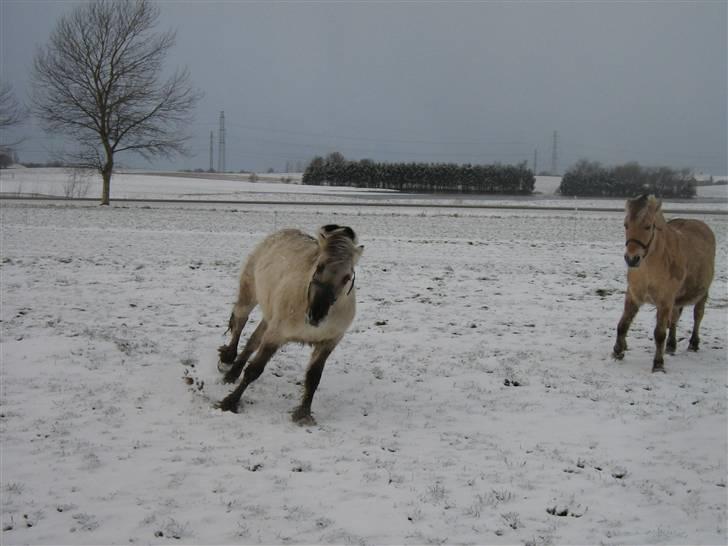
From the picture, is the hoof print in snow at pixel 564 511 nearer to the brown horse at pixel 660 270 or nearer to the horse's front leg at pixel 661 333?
the brown horse at pixel 660 270

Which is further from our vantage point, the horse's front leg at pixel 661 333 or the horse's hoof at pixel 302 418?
the horse's front leg at pixel 661 333

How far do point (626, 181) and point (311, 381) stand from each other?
32903 millimetres

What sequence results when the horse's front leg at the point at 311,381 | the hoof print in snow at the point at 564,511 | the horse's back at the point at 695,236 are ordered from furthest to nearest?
the horse's back at the point at 695,236 → the horse's front leg at the point at 311,381 → the hoof print in snow at the point at 564,511

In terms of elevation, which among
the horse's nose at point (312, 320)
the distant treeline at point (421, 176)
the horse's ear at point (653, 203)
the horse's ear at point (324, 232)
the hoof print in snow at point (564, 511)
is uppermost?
the distant treeline at point (421, 176)

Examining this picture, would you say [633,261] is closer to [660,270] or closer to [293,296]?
[660,270]

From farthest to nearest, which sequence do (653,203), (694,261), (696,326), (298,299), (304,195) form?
(304,195) < (696,326) < (694,261) < (653,203) < (298,299)

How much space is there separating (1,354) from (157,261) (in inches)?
306

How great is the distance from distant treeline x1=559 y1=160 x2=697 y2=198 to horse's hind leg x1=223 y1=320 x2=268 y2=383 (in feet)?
39.1

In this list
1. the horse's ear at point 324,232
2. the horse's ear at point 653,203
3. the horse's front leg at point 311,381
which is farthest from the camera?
the horse's ear at point 653,203

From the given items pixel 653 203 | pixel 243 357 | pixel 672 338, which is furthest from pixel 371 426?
pixel 672 338

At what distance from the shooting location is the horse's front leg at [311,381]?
5.66 meters

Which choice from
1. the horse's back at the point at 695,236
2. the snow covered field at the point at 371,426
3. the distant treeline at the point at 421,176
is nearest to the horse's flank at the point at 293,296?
the snow covered field at the point at 371,426

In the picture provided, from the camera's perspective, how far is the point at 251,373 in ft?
19.1

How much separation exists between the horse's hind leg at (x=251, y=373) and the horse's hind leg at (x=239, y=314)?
1240 mm
